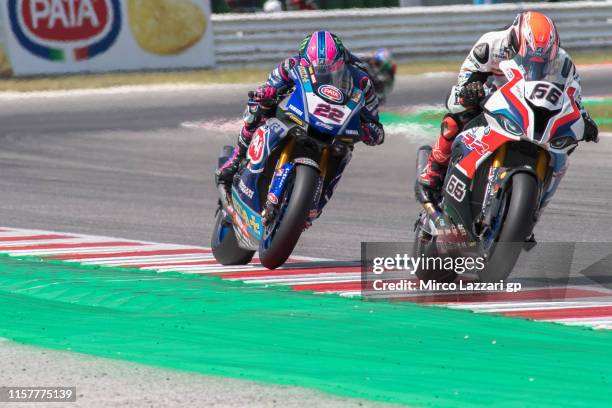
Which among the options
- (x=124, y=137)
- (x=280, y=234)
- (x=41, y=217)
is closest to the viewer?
(x=280, y=234)

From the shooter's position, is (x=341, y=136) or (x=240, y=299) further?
(x=341, y=136)

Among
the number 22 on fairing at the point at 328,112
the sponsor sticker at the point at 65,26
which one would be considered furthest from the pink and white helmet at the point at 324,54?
the sponsor sticker at the point at 65,26

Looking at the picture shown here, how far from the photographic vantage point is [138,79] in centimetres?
2086

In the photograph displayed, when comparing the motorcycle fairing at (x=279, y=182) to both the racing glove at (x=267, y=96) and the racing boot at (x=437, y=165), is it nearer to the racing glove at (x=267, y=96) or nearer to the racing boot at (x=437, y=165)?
the racing glove at (x=267, y=96)

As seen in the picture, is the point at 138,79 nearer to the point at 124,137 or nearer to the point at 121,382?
the point at 124,137

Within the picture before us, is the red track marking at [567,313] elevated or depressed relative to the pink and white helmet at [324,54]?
depressed

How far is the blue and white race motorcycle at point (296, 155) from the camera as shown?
7.51 meters

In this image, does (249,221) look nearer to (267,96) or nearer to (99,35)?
(267,96)

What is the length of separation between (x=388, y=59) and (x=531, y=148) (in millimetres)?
12570

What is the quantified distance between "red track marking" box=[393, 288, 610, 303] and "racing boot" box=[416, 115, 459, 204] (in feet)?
2.51

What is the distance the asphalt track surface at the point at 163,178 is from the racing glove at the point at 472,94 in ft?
7.39

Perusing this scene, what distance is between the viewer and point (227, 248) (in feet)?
28.3

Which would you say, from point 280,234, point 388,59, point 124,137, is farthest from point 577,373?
point 388,59

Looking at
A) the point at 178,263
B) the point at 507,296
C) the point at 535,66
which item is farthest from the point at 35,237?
the point at 535,66
